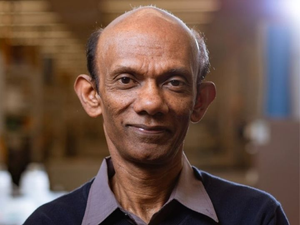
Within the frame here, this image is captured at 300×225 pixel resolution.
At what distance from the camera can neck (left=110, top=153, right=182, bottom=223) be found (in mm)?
1011

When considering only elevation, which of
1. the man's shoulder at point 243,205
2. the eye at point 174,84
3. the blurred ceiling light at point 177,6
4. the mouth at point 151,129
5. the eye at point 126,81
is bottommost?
the man's shoulder at point 243,205

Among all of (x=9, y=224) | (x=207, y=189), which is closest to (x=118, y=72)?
(x=207, y=189)

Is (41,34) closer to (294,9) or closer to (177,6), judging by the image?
(177,6)

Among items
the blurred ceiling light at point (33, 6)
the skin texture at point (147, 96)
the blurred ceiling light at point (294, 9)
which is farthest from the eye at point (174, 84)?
the blurred ceiling light at point (33, 6)

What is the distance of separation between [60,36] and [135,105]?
9.25 m

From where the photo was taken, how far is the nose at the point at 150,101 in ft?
3.02

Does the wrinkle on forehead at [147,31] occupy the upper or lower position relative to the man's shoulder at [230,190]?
upper

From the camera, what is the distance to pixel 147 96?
93 cm

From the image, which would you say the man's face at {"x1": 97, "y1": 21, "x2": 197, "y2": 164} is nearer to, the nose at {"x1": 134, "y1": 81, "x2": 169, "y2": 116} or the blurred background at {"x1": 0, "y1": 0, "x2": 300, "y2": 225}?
the nose at {"x1": 134, "y1": 81, "x2": 169, "y2": 116}

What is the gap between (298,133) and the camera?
273 centimetres

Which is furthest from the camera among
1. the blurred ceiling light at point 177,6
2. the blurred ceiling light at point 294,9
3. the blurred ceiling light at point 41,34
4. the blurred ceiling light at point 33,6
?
the blurred ceiling light at point 41,34

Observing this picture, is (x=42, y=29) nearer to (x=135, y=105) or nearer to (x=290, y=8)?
(x=290, y=8)

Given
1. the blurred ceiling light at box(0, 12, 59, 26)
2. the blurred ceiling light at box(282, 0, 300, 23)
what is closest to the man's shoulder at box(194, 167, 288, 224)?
the blurred ceiling light at box(282, 0, 300, 23)

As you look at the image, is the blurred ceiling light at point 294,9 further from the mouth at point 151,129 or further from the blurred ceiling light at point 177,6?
the blurred ceiling light at point 177,6
